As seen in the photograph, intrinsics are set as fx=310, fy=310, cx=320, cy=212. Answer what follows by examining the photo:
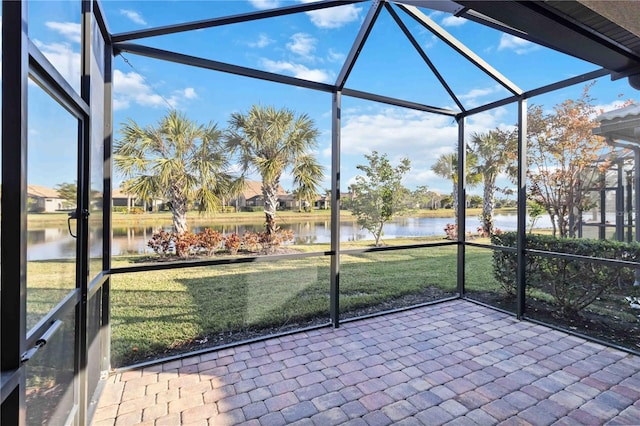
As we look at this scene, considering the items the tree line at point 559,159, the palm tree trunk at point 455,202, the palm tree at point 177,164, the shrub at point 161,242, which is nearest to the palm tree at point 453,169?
the palm tree trunk at point 455,202

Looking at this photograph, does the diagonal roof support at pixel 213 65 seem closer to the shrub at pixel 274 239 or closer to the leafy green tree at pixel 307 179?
the leafy green tree at pixel 307 179

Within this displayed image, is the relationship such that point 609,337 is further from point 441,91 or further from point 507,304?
point 441,91

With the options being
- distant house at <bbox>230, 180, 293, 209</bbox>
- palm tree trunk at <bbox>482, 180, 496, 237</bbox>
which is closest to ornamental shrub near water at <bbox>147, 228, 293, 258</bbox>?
distant house at <bbox>230, 180, 293, 209</bbox>

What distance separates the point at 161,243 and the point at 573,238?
4.78 metres

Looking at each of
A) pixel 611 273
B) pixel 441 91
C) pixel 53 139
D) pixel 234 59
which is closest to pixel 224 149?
pixel 234 59

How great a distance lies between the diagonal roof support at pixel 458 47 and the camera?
3.14 m

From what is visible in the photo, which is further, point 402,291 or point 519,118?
point 402,291


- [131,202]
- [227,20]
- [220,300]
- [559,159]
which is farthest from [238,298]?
[559,159]

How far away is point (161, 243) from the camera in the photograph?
10.4ft

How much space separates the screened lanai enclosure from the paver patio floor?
329 mm

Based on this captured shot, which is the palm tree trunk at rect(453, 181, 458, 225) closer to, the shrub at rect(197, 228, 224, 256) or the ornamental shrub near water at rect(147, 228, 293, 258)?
the ornamental shrub near water at rect(147, 228, 293, 258)

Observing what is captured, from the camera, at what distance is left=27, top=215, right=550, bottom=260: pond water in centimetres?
146

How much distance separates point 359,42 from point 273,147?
143 centimetres

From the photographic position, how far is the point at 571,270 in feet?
12.5
